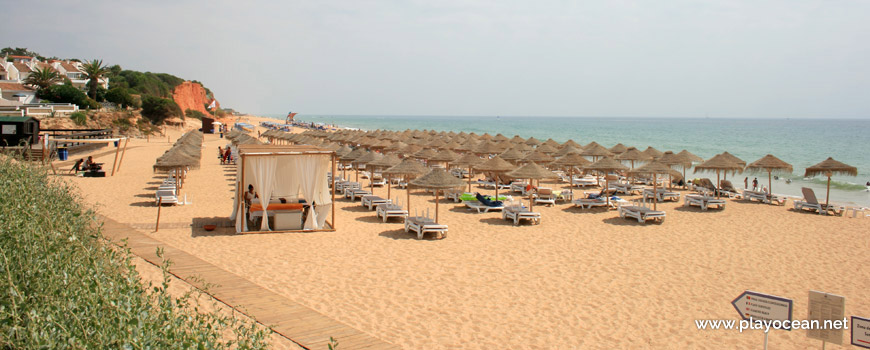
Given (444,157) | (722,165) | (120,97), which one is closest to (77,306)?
(444,157)

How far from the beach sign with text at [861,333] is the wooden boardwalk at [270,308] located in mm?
4126

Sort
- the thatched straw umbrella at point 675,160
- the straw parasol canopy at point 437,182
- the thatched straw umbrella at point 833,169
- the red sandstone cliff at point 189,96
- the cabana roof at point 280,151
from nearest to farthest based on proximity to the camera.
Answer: the cabana roof at point 280,151
the straw parasol canopy at point 437,182
the thatched straw umbrella at point 833,169
the thatched straw umbrella at point 675,160
the red sandstone cliff at point 189,96

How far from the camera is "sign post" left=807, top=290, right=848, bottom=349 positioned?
15.5ft

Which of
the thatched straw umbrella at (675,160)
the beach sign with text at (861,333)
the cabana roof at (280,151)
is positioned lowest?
the beach sign with text at (861,333)

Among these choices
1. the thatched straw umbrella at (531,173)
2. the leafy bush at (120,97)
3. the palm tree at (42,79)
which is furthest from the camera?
the leafy bush at (120,97)

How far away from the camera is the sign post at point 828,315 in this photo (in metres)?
4.74

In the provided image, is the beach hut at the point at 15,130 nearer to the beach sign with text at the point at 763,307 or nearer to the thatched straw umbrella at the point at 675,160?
the thatched straw umbrella at the point at 675,160

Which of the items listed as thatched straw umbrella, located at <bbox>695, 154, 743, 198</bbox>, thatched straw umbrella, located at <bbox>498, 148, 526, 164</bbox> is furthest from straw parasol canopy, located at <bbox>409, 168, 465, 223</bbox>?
thatched straw umbrella, located at <bbox>695, 154, 743, 198</bbox>

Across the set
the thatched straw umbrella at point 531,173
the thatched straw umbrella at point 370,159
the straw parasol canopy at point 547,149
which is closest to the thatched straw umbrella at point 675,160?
the thatched straw umbrella at point 531,173

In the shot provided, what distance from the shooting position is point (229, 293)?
724 cm

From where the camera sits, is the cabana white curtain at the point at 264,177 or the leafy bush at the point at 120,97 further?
the leafy bush at the point at 120,97

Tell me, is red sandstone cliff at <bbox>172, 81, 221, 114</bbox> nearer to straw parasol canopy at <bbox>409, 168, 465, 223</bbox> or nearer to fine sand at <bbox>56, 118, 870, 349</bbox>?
fine sand at <bbox>56, 118, 870, 349</bbox>

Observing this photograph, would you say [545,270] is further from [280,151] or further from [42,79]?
[42,79]

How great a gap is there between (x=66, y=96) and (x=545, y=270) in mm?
51158
